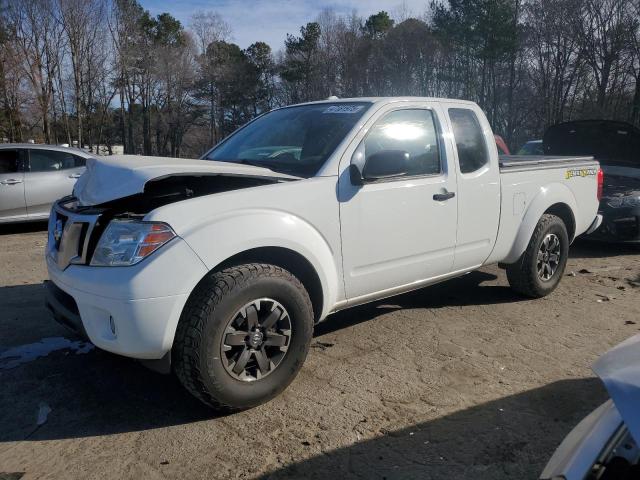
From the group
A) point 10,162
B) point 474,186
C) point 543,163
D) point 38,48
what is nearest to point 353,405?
point 474,186

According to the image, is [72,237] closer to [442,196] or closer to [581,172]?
[442,196]

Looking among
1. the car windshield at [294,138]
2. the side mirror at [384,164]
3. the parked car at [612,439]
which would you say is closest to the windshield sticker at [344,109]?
the car windshield at [294,138]

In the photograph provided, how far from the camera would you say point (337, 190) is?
3.58m

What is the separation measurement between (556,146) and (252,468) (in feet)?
26.3

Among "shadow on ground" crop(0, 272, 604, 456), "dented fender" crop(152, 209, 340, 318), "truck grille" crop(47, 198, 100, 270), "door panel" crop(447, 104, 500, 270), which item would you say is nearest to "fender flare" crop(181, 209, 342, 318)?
"dented fender" crop(152, 209, 340, 318)

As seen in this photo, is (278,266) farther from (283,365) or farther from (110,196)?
(110,196)

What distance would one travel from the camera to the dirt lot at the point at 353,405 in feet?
8.96

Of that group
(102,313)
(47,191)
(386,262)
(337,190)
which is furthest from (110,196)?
(47,191)

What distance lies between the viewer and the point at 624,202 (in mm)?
7637

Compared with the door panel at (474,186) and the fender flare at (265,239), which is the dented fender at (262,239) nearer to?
the fender flare at (265,239)

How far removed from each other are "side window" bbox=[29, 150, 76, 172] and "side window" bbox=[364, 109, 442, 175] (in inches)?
296

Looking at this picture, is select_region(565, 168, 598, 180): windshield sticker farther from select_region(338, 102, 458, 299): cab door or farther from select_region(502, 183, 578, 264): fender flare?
select_region(338, 102, 458, 299): cab door

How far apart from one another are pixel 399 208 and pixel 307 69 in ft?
153

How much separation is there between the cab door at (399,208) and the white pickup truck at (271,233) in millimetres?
12
